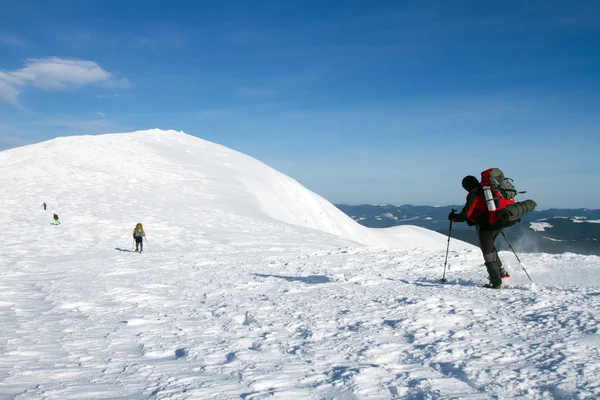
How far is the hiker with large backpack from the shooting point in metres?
7.81

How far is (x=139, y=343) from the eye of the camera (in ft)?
18.3

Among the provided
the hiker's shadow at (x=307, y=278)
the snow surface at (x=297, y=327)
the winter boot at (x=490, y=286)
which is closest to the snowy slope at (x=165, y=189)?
the snow surface at (x=297, y=327)

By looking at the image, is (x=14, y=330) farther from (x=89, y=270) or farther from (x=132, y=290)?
(x=89, y=270)

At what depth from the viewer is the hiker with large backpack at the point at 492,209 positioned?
7.81 metres

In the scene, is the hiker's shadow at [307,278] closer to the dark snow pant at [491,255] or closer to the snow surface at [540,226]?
the dark snow pant at [491,255]

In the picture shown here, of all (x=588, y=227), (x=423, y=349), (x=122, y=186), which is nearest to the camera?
(x=423, y=349)

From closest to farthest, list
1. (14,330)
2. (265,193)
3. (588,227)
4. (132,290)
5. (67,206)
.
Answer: (14,330) < (132,290) < (67,206) < (265,193) < (588,227)

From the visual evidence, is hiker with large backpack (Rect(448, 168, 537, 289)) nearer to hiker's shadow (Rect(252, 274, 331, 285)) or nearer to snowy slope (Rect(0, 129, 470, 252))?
hiker's shadow (Rect(252, 274, 331, 285))

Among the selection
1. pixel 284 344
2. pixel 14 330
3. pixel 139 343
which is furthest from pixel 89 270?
pixel 284 344

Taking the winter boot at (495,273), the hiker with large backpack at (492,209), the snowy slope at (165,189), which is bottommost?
the winter boot at (495,273)

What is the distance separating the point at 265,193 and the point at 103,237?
2225cm

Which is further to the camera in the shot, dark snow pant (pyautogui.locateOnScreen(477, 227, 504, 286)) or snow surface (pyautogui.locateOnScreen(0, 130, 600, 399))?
dark snow pant (pyautogui.locateOnScreen(477, 227, 504, 286))

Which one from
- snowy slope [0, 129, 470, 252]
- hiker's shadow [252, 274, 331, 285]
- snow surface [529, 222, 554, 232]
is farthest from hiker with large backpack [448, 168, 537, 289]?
snow surface [529, 222, 554, 232]

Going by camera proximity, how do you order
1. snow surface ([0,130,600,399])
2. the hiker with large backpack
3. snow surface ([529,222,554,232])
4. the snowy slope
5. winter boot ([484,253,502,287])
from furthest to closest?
snow surface ([529,222,554,232])
the snowy slope
winter boot ([484,253,502,287])
the hiker with large backpack
snow surface ([0,130,600,399])
